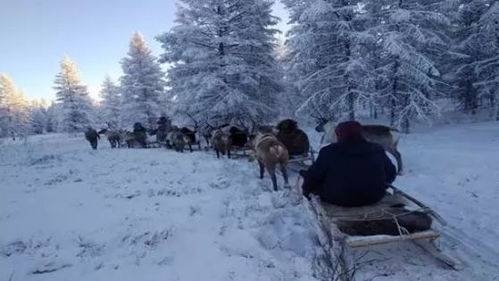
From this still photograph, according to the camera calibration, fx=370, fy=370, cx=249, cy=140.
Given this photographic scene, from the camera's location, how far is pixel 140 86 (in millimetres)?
38531

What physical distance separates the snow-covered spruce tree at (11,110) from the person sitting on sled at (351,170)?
73.4 meters

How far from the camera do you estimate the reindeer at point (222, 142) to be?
49.7 feet

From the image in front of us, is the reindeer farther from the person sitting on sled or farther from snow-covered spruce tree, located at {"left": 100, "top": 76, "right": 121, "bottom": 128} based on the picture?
snow-covered spruce tree, located at {"left": 100, "top": 76, "right": 121, "bottom": 128}

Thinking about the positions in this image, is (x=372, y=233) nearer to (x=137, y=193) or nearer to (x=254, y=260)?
(x=254, y=260)

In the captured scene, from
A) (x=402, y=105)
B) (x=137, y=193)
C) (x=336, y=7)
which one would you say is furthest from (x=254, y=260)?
(x=402, y=105)

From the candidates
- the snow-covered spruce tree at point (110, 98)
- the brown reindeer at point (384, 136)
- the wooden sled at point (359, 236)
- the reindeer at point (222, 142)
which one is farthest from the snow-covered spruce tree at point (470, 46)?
the snow-covered spruce tree at point (110, 98)

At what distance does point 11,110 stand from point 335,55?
68.1 metres

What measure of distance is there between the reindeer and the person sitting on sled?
31.7ft

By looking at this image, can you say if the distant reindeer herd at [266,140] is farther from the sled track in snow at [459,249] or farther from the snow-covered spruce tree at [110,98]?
the snow-covered spruce tree at [110,98]

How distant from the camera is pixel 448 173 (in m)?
10.5

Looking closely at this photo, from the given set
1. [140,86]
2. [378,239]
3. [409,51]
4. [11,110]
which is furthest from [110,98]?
[378,239]

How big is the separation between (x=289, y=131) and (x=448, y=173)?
184 inches

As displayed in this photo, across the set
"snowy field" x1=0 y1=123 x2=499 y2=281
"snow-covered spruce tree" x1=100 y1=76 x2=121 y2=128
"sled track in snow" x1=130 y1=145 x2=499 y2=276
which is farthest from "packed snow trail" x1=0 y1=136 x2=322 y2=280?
"snow-covered spruce tree" x1=100 y1=76 x2=121 y2=128

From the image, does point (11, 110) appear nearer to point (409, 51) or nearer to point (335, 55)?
point (335, 55)
